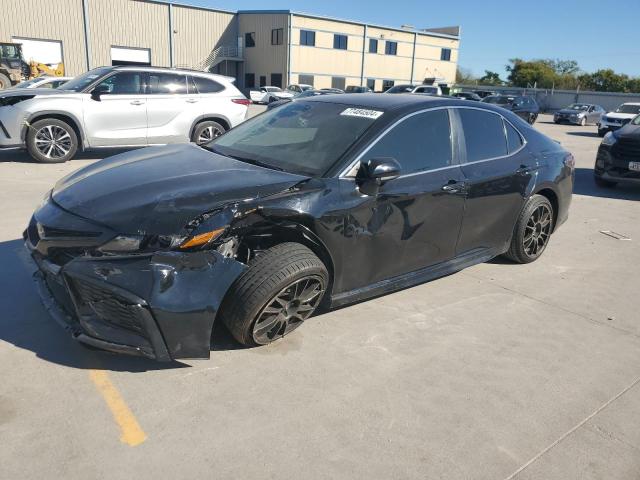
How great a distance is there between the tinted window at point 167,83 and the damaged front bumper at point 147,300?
747cm

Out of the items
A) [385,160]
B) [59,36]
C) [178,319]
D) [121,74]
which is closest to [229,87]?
[121,74]

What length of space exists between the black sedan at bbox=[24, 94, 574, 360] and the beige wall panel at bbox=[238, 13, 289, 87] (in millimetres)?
47485

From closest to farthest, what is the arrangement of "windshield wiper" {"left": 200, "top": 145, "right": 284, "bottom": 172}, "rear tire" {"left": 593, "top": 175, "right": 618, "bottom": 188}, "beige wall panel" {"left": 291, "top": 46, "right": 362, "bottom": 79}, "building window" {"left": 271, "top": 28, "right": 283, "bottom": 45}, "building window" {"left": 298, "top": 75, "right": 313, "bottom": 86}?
1. "windshield wiper" {"left": 200, "top": 145, "right": 284, "bottom": 172}
2. "rear tire" {"left": 593, "top": 175, "right": 618, "bottom": 188}
3. "building window" {"left": 271, "top": 28, "right": 283, "bottom": 45}
4. "beige wall panel" {"left": 291, "top": 46, "right": 362, "bottom": 79}
5. "building window" {"left": 298, "top": 75, "right": 313, "bottom": 86}

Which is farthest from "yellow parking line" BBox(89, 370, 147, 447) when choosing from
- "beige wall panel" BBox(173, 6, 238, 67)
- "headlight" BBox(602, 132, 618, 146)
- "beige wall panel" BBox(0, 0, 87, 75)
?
"beige wall panel" BBox(173, 6, 238, 67)

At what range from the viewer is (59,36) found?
40.9 metres

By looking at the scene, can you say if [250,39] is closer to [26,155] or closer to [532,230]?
[26,155]

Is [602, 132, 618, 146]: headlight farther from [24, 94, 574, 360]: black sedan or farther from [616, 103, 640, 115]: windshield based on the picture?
[616, 103, 640, 115]: windshield

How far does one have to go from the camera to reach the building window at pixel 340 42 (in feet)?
170

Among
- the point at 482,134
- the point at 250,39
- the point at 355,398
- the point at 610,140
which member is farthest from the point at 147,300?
the point at 250,39

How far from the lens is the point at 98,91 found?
9.03 m

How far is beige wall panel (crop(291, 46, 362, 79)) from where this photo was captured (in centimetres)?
4953

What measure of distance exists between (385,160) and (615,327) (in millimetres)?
2242

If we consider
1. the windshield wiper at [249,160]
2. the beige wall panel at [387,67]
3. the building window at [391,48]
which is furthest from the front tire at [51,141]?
the building window at [391,48]

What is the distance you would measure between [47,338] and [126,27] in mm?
46719
